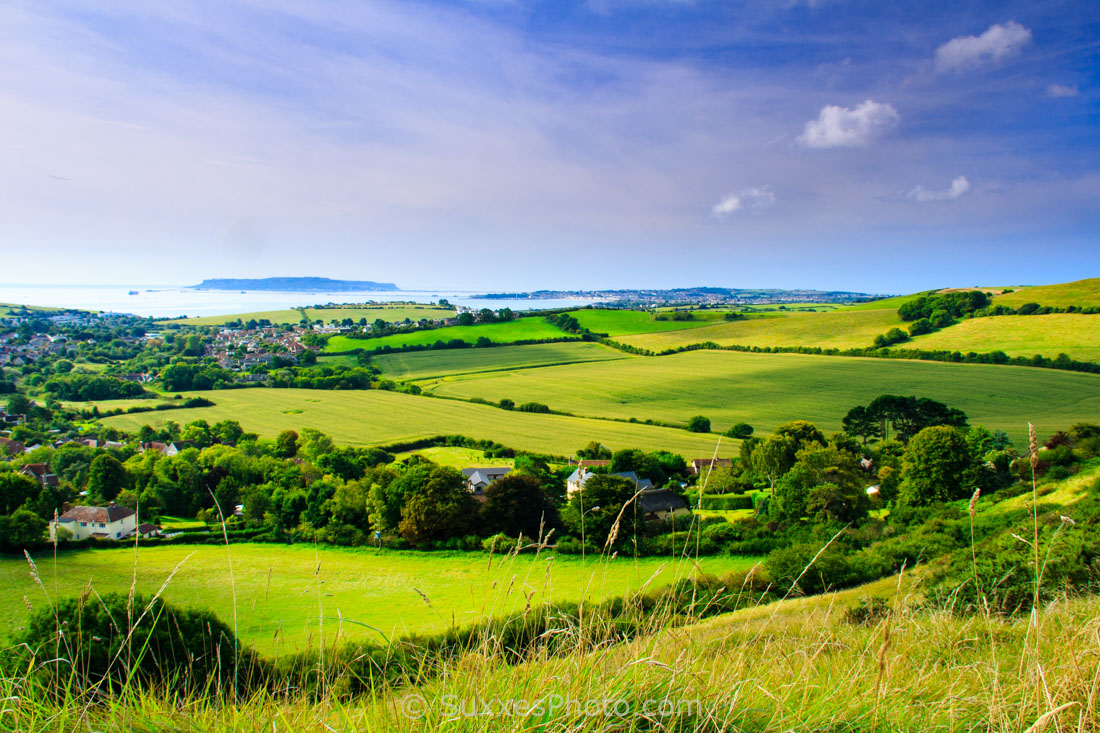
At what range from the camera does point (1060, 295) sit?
178 ft

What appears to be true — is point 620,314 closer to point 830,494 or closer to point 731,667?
point 830,494

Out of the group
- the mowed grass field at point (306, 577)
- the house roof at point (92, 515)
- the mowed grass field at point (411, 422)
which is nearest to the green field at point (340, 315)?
the mowed grass field at point (411, 422)

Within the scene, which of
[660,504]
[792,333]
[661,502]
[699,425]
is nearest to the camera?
[660,504]

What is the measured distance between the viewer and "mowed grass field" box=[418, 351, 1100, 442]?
36.8 meters

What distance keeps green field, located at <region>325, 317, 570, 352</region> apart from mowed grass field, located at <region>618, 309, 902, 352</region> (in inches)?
530

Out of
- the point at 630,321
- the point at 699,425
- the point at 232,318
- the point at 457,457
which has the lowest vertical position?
the point at 457,457

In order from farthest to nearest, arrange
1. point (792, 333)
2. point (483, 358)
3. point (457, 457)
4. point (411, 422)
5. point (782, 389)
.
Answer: point (792, 333)
point (483, 358)
point (782, 389)
point (411, 422)
point (457, 457)

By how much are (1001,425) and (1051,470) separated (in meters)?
14.3

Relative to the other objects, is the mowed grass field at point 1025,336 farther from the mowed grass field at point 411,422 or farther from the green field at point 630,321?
the mowed grass field at point 411,422

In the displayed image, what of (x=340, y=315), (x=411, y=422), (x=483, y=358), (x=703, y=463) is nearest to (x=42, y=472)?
(x=411, y=422)

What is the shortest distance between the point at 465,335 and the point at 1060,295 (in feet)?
219

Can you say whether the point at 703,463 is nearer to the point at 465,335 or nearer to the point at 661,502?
the point at 661,502

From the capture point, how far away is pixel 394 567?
18734 millimetres

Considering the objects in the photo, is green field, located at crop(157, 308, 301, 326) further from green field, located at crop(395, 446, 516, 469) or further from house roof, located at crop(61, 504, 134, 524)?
house roof, located at crop(61, 504, 134, 524)
